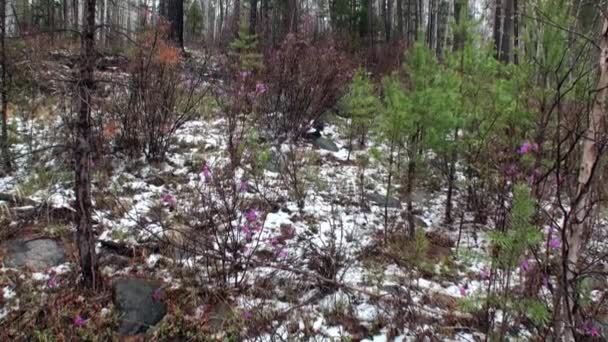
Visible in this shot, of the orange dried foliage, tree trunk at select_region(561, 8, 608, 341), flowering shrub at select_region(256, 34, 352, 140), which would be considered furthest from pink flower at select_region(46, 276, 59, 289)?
flowering shrub at select_region(256, 34, 352, 140)

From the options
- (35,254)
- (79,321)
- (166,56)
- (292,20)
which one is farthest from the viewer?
(292,20)

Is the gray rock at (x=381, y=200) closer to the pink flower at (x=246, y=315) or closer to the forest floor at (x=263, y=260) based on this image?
the forest floor at (x=263, y=260)

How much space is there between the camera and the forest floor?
115 inches

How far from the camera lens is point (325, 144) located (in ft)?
21.4

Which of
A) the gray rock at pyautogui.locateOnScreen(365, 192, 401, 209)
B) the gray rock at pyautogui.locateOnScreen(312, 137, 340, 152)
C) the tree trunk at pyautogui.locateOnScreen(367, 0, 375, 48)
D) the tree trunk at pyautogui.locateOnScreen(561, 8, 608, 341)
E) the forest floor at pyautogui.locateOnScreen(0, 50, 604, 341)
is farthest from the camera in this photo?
the tree trunk at pyautogui.locateOnScreen(367, 0, 375, 48)

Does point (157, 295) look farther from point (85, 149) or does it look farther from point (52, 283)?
point (85, 149)

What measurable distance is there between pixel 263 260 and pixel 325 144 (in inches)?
127

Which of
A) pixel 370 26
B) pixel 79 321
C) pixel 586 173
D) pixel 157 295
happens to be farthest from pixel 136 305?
pixel 370 26

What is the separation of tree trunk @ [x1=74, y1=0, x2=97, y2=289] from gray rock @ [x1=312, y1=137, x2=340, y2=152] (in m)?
3.94

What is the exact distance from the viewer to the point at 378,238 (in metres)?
4.09

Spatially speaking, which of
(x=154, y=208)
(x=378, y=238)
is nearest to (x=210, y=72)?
(x=154, y=208)

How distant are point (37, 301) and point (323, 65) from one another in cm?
465

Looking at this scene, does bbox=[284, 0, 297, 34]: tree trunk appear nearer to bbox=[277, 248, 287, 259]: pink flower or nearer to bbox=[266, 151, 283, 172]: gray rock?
bbox=[266, 151, 283, 172]: gray rock

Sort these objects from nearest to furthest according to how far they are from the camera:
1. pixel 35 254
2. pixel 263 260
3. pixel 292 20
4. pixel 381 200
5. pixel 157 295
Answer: pixel 157 295 → pixel 35 254 → pixel 263 260 → pixel 381 200 → pixel 292 20
